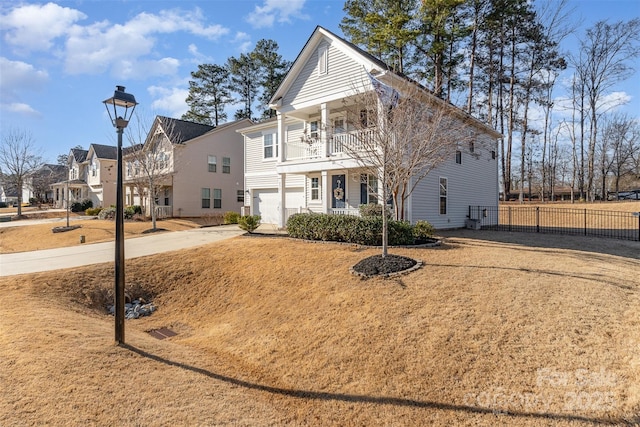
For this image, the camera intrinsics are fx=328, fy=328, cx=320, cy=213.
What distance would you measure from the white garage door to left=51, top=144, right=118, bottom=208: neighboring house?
25.2 meters

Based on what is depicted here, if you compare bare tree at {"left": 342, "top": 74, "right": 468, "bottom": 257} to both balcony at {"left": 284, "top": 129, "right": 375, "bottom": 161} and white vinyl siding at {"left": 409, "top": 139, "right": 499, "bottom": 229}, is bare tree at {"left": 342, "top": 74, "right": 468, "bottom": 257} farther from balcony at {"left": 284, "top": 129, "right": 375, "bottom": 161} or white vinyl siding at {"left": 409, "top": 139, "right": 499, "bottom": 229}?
white vinyl siding at {"left": 409, "top": 139, "right": 499, "bottom": 229}

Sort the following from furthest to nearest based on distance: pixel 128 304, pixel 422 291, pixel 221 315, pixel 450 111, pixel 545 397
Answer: pixel 450 111
pixel 128 304
pixel 221 315
pixel 422 291
pixel 545 397

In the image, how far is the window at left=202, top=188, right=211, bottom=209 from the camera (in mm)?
28250

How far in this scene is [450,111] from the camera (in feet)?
39.4

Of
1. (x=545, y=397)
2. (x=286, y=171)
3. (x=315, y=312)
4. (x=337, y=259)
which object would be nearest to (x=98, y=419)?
(x=315, y=312)

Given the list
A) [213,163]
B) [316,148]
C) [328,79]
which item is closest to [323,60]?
[328,79]

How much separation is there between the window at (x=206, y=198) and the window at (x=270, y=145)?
9.85m

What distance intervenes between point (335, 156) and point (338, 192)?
2285 millimetres

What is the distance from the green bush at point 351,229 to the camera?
10.3 m

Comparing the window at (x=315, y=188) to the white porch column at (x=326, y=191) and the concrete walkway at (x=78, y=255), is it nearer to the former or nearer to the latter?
the white porch column at (x=326, y=191)

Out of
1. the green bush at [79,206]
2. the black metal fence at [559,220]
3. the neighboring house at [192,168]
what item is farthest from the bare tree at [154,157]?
the black metal fence at [559,220]

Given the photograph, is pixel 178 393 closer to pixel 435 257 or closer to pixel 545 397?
pixel 545 397

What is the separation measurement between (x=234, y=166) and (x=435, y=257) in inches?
969

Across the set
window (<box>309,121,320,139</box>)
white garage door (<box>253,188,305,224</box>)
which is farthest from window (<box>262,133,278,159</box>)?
window (<box>309,121,320,139</box>)
